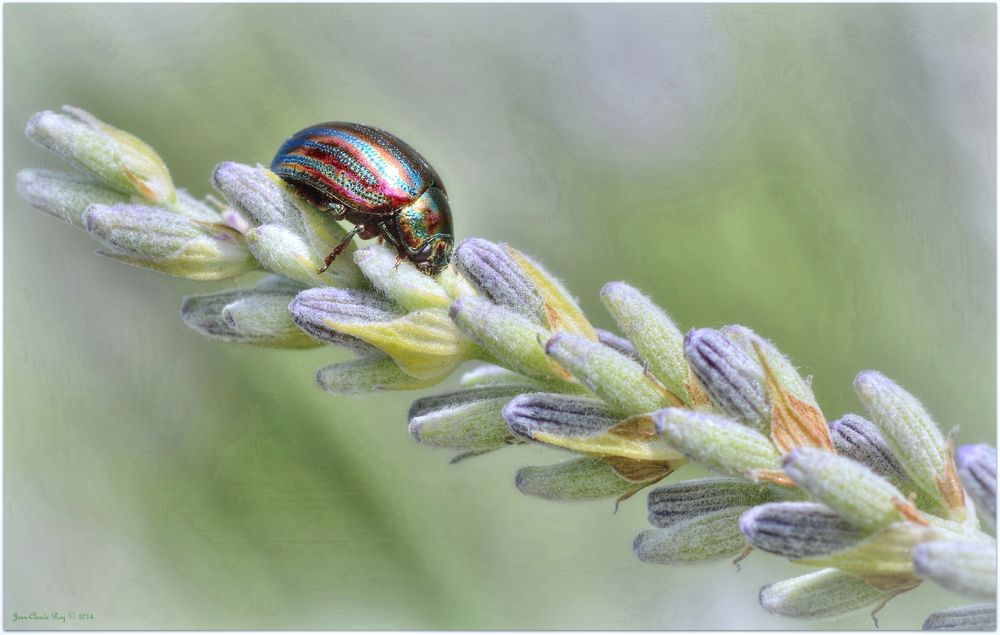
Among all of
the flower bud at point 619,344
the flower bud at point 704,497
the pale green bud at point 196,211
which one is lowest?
the flower bud at point 704,497

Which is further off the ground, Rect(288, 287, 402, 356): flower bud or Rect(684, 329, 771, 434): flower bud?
Rect(288, 287, 402, 356): flower bud

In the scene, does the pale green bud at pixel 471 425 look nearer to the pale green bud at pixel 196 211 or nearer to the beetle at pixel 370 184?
the beetle at pixel 370 184

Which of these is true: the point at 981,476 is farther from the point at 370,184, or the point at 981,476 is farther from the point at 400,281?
the point at 370,184

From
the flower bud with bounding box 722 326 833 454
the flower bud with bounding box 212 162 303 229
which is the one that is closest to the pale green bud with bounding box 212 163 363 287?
the flower bud with bounding box 212 162 303 229

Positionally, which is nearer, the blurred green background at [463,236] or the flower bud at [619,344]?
the flower bud at [619,344]

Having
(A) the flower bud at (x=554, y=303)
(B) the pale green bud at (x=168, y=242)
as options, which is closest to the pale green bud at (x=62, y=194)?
(B) the pale green bud at (x=168, y=242)

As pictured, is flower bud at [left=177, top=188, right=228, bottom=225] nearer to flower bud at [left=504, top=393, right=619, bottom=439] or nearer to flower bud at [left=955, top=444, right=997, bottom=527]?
flower bud at [left=504, top=393, right=619, bottom=439]

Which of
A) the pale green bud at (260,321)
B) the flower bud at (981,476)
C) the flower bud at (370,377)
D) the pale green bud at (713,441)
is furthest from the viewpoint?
the pale green bud at (260,321)
